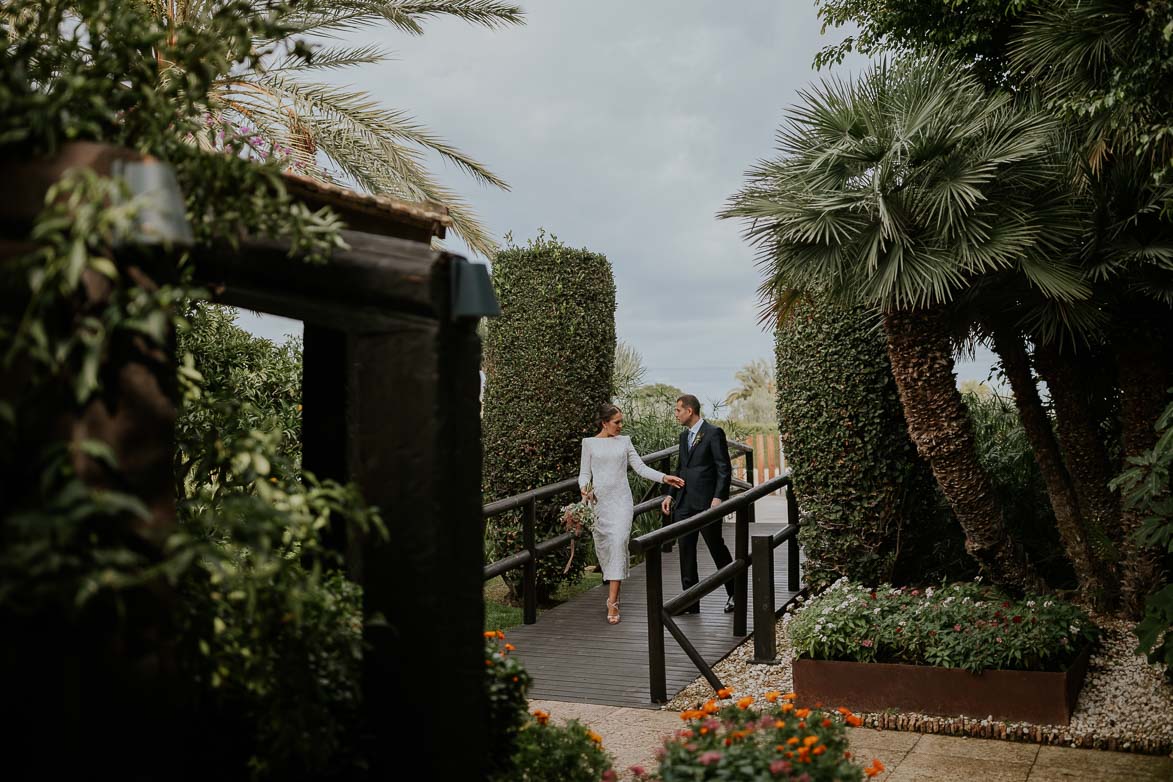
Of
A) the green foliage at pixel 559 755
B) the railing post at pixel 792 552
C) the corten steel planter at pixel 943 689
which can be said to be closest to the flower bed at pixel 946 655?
the corten steel planter at pixel 943 689

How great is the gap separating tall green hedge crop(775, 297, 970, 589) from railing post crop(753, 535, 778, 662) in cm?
111

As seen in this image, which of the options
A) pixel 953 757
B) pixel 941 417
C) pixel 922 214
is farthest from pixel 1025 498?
pixel 953 757

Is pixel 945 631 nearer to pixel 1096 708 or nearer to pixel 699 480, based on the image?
pixel 1096 708

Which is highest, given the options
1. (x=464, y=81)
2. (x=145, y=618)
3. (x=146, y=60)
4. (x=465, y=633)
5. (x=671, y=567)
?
(x=464, y=81)

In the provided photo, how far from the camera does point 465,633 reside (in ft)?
7.73

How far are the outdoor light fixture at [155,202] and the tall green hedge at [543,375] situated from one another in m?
6.97

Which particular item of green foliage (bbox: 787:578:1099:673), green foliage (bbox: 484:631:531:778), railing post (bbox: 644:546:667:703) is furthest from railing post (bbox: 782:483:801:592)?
green foliage (bbox: 484:631:531:778)

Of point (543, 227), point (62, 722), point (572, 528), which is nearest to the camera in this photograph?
point (62, 722)

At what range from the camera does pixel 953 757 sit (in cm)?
471

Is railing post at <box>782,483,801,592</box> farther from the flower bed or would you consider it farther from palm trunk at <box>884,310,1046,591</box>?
the flower bed

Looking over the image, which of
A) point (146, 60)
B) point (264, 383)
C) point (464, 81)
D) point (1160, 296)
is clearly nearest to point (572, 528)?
point (264, 383)

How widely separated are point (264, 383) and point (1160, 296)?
19.6 feet

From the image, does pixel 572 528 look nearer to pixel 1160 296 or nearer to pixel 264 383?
pixel 264 383

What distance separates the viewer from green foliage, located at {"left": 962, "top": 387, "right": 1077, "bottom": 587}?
7812mm
